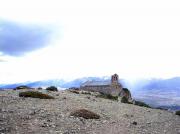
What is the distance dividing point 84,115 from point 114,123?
2.97 m

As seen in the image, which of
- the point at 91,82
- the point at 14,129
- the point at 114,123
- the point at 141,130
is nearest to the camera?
the point at 14,129

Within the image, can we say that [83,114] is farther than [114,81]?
No

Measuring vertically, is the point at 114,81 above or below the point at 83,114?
above

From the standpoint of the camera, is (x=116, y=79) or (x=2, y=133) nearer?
(x=2, y=133)

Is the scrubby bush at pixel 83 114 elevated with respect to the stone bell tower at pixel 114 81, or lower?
lower

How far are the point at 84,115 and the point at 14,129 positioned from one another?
993cm

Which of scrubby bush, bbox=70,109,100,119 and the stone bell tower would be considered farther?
the stone bell tower

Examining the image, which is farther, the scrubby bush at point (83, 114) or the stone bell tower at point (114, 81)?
the stone bell tower at point (114, 81)

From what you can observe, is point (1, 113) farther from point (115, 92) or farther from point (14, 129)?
point (115, 92)

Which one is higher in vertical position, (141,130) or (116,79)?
(116,79)

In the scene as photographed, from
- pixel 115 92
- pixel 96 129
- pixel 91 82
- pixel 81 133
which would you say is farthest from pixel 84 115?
pixel 91 82

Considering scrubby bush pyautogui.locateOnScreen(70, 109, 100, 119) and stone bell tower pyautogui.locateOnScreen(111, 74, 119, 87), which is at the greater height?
stone bell tower pyautogui.locateOnScreen(111, 74, 119, 87)

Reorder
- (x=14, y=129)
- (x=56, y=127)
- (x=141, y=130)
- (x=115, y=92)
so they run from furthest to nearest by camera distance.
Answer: (x=115, y=92), (x=141, y=130), (x=56, y=127), (x=14, y=129)

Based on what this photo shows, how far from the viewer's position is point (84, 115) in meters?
31.4
